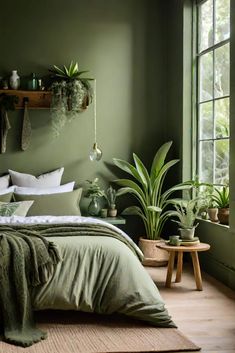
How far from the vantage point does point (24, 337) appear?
10.6 feet

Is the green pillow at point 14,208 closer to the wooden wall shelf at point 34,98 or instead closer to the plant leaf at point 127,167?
the plant leaf at point 127,167

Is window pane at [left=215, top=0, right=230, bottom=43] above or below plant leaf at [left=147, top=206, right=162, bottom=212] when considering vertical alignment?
above

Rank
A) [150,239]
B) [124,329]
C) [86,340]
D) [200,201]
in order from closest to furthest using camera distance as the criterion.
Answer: [86,340] → [124,329] → [200,201] → [150,239]

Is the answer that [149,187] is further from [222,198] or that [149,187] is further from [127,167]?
[222,198]

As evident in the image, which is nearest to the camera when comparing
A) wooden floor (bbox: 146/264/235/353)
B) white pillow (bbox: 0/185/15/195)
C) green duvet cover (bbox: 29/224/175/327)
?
wooden floor (bbox: 146/264/235/353)

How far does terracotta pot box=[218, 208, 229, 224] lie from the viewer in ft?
16.4

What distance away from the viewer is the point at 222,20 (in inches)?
205

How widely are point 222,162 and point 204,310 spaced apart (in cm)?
174

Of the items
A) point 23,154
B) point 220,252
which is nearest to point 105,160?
point 23,154

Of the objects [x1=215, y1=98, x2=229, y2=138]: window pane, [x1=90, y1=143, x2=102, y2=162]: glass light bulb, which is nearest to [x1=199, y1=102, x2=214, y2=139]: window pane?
[x1=215, y1=98, x2=229, y2=138]: window pane

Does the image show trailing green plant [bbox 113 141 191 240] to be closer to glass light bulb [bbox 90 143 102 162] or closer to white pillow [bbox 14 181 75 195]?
glass light bulb [bbox 90 143 102 162]

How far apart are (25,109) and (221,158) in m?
2.30

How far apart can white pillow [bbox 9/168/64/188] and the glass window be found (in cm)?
163

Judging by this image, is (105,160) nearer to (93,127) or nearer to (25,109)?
(93,127)
